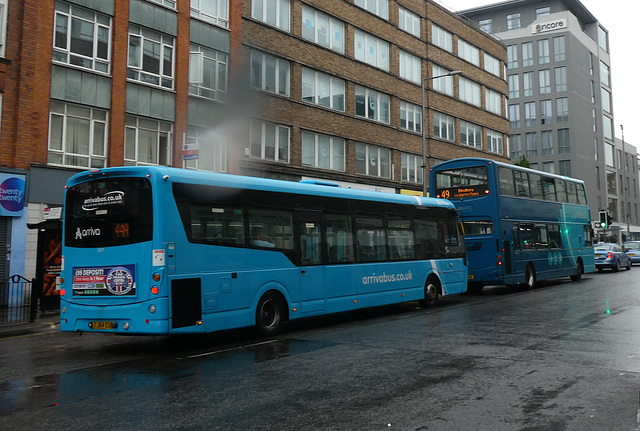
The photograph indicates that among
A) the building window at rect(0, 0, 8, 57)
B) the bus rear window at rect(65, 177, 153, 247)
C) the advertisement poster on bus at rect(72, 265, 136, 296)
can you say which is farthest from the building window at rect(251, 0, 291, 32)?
the advertisement poster on bus at rect(72, 265, 136, 296)

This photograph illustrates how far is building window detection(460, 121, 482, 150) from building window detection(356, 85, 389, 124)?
9119 millimetres

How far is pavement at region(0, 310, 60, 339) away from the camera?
11.9 m

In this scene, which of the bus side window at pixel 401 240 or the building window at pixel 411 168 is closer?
the bus side window at pixel 401 240

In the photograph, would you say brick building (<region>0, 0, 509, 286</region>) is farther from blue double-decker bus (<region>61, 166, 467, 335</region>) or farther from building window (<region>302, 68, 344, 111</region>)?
blue double-decker bus (<region>61, 166, 467, 335</region>)

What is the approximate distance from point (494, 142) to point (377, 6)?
16.9 m

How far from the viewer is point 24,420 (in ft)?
17.4

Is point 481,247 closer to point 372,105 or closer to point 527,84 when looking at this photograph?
point 372,105

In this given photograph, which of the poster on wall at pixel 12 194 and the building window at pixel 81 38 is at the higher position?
the building window at pixel 81 38

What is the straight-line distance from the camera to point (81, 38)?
1889 cm

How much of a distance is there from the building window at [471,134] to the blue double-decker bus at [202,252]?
→ 28511mm

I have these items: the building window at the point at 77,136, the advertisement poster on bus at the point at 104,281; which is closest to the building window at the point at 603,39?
the building window at the point at 77,136

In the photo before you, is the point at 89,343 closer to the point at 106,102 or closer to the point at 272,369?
the point at 272,369

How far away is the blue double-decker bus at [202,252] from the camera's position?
345 inches

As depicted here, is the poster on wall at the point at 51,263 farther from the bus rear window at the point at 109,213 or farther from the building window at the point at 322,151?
the building window at the point at 322,151
